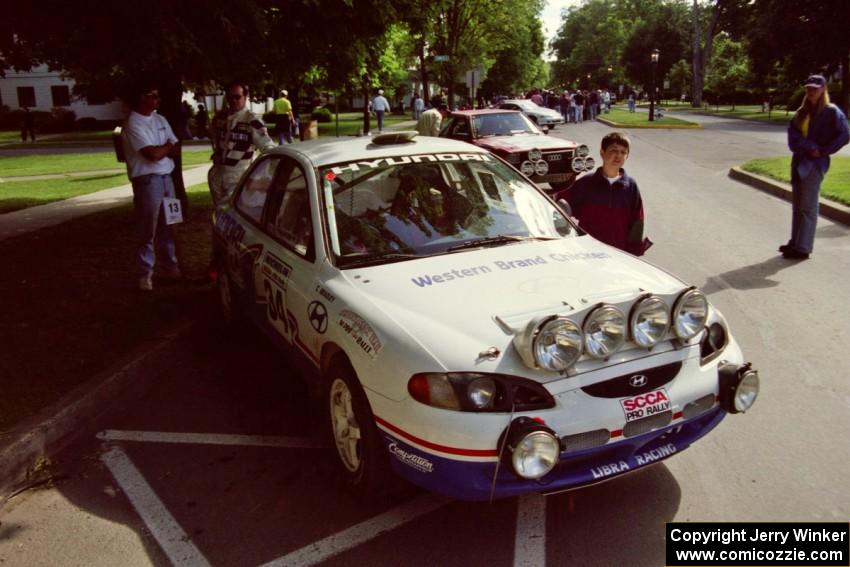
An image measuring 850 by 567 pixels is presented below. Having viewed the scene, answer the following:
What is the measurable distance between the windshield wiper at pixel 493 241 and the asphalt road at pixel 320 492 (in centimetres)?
138

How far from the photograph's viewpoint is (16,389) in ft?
16.3

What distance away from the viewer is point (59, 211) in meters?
12.6

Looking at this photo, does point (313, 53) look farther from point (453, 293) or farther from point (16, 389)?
point (453, 293)

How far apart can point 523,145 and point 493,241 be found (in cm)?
966

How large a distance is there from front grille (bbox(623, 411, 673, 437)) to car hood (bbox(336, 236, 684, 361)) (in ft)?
1.82

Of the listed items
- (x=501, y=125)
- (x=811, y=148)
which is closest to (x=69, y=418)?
(x=811, y=148)

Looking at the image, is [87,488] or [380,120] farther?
[380,120]

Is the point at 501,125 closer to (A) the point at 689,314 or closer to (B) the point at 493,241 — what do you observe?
(B) the point at 493,241

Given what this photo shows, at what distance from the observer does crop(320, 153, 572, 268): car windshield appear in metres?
4.30

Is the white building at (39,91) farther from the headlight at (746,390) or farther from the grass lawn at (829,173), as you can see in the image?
the headlight at (746,390)

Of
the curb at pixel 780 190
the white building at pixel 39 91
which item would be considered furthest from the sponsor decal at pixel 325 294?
the white building at pixel 39 91

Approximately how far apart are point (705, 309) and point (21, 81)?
6452cm

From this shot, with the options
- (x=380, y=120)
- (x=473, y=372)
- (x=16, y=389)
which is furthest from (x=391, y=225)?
(x=380, y=120)

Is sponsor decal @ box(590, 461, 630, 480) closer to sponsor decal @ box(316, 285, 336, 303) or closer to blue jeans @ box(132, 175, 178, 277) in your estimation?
sponsor decal @ box(316, 285, 336, 303)
